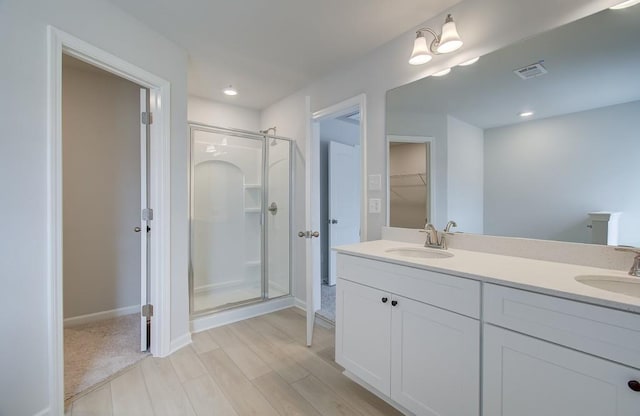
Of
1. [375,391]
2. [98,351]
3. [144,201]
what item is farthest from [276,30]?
[98,351]

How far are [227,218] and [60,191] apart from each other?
1710 millimetres

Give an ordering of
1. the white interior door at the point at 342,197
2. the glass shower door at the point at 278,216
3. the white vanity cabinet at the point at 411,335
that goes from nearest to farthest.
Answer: the white vanity cabinet at the point at 411,335, the glass shower door at the point at 278,216, the white interior door at the point at 342,197

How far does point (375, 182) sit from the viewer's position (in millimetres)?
2150

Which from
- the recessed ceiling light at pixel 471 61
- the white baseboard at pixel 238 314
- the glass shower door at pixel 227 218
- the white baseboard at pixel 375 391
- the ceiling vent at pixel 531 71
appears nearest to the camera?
the ceiling vent at pixel 531 71

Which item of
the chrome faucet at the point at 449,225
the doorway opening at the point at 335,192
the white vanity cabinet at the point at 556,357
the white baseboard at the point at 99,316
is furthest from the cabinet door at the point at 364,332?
the white baseboard at the point at 99,316

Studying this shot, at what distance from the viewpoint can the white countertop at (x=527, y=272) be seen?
2.79 ft

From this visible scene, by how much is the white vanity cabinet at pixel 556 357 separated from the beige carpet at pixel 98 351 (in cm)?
227

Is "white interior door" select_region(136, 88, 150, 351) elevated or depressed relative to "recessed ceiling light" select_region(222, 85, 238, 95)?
depressed

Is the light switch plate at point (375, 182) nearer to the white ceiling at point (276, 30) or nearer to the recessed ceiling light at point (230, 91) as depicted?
the white ceiling at point (276, 30)

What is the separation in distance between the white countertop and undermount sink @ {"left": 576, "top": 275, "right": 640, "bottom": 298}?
33 millimetres

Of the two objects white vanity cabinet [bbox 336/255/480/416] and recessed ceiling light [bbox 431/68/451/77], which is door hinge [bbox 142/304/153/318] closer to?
white vanity cabinet [bbox 336/255/480/416]

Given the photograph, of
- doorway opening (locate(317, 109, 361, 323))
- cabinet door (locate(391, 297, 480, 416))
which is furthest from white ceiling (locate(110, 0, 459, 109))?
cabinet door (locate(391, 297, 480, 416))

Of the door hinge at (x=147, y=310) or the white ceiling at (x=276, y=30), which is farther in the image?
the door hinge at (x=147, y=310)

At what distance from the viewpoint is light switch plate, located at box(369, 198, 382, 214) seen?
2131mm
